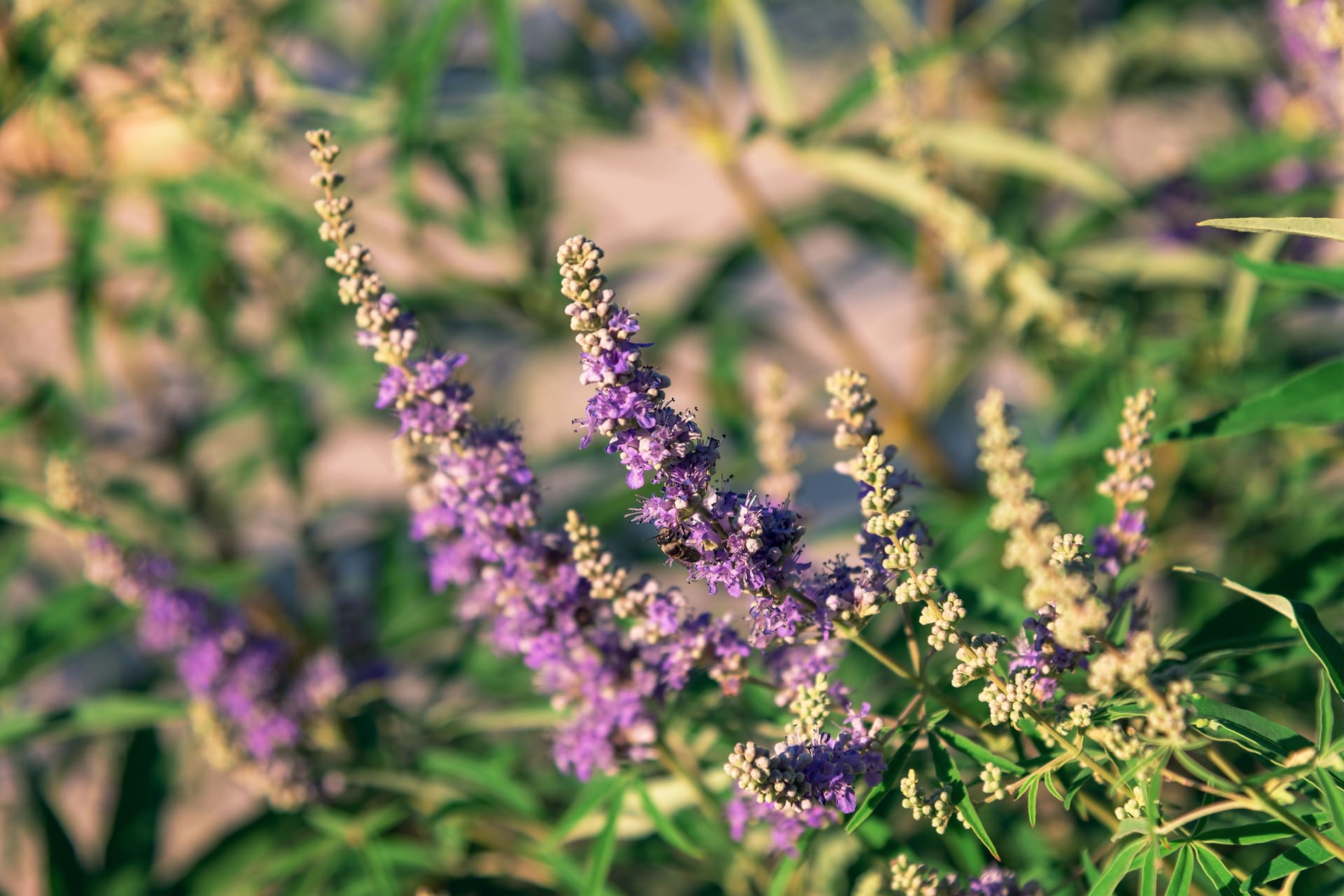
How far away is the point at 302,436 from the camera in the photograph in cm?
299

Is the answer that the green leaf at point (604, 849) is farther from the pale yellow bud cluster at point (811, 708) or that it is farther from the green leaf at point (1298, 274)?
the green leaf at point (1298, 274)

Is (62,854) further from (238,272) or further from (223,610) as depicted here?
(238,272)

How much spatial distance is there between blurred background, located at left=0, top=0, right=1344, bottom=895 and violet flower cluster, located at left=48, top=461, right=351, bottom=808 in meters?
0.16

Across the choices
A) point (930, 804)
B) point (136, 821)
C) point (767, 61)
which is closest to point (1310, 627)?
point (930, 804)

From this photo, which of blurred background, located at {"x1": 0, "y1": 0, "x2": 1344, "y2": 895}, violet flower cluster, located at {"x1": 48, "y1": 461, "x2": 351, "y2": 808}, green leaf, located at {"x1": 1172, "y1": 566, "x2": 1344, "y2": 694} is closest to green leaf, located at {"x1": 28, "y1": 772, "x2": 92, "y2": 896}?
blurred background, located at {"x1": 0, "y1": 0, "x2": 1344, "y2": 895}

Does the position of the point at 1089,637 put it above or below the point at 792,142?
below

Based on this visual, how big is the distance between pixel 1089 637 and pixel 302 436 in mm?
2343

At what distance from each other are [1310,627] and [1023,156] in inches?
69.4

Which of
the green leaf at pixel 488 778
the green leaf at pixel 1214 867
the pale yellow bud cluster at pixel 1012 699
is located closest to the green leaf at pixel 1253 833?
the green leaf at pixel 1214 867

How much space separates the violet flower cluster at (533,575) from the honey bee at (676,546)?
112mm

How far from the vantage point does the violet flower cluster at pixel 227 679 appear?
2211 millimetres

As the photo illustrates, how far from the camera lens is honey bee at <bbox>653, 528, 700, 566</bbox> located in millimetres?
1232

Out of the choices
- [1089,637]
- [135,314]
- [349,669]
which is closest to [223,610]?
[349,669]

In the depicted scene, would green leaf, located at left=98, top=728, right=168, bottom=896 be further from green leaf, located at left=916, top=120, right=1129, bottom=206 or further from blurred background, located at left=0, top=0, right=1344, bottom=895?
green leaf, located at left=916, top=120, right=1129, bottom=206
